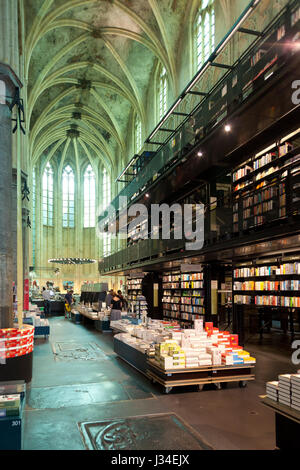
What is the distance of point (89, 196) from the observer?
4072cm

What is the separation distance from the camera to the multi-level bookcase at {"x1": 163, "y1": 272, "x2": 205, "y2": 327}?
13148 mm

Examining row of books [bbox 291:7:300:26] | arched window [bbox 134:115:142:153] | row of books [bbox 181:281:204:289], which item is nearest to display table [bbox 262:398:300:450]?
row of books [bbox 291:7:300:26]

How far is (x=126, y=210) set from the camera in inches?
765

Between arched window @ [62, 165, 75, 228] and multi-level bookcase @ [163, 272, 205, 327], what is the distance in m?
25.5

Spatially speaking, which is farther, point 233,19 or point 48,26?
point 48,26

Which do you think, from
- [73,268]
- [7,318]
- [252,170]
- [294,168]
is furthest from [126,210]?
[73,268]

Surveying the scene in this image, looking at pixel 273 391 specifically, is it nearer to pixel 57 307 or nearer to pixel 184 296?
pixel 184 296

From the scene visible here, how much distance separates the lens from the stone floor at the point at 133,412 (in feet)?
12.7

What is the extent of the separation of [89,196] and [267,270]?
1300 inches

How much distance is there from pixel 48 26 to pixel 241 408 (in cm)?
2108

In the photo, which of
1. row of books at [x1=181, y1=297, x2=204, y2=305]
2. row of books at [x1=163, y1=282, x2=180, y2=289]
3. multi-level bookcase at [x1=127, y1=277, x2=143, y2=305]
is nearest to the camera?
row of books at [x1=181, y1=297, x2=204, y2=305]

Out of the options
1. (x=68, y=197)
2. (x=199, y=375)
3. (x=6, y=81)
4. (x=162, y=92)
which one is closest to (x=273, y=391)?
(x=199, y=375)

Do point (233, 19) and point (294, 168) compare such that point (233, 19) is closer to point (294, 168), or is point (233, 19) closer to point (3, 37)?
point (294, 168)

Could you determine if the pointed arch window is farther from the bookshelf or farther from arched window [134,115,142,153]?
the bookshelf
